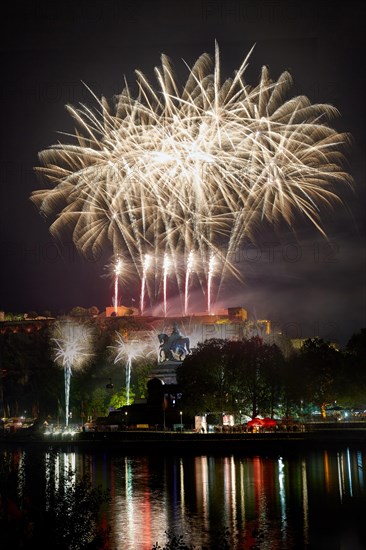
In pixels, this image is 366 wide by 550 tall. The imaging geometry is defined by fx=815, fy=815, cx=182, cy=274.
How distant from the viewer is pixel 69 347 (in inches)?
4289

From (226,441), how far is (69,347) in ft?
158

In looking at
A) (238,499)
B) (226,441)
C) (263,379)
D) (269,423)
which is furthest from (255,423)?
(238,499)

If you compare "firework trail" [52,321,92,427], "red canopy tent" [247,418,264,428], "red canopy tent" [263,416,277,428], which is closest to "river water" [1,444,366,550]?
"red canopy tent" [263,416,277,428]

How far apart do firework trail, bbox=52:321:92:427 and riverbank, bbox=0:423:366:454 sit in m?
31.0

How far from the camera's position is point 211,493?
4144cm

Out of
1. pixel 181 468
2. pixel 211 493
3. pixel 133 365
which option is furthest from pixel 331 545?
pixel 133 365

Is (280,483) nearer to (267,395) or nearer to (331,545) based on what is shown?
(331,545)

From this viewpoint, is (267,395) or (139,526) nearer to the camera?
(139,526)

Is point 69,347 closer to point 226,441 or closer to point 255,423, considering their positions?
point 255,423

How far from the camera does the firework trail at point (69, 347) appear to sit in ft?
346

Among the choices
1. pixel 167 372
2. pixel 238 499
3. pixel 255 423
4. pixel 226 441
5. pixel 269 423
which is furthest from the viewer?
pixel 167 372

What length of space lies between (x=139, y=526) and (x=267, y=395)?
49.2 m

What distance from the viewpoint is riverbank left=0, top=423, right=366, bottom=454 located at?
62875 mm

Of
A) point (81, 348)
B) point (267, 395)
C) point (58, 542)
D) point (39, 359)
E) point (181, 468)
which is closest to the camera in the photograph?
point (58, 542)
